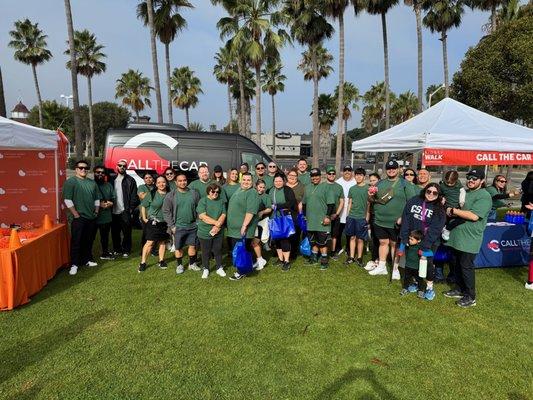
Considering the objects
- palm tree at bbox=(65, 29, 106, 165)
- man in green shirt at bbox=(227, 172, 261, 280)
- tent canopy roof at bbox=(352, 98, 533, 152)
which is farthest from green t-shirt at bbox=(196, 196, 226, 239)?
palm tree at bbox=(65, 29, 106, 165)

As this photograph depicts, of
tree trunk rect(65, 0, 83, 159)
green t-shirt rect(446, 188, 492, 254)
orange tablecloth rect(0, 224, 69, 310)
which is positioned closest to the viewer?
orange tablecloth rect(0, 224, 69, 310)

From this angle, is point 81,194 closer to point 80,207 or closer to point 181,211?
point 80,207

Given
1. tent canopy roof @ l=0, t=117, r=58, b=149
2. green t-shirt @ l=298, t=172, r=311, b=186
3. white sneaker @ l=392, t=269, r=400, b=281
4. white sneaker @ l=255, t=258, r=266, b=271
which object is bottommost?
white sneaker @ l=392, t=269, r=400, b=281

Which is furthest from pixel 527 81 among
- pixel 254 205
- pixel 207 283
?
pixel 207 283

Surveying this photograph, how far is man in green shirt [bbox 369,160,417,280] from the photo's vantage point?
527cm

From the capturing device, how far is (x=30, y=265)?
4578 mm

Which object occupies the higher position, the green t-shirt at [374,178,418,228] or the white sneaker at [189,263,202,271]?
the green t-shirt at [374,178,418,228]

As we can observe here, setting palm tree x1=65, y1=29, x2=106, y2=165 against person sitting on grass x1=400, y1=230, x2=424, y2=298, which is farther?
palm tree x1=65, y1=29, x2=106, y2=165

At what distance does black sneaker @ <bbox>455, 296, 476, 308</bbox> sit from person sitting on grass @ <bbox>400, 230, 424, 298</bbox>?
455mm

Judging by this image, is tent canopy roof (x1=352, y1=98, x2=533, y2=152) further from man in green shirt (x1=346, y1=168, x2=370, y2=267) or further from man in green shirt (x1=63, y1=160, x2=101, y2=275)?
man in green shirt (x1=63, y1=160, x2=101, y2=275)

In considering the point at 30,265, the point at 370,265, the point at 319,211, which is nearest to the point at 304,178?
the point at 319,211

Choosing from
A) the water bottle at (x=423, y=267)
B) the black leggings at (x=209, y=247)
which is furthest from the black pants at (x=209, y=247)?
the water bottle at (x=423, y=267)

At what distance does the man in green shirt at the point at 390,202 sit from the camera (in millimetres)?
5273

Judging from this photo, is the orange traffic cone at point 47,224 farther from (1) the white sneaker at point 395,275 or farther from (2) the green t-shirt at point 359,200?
(1) the white sneaker at point 395,275
